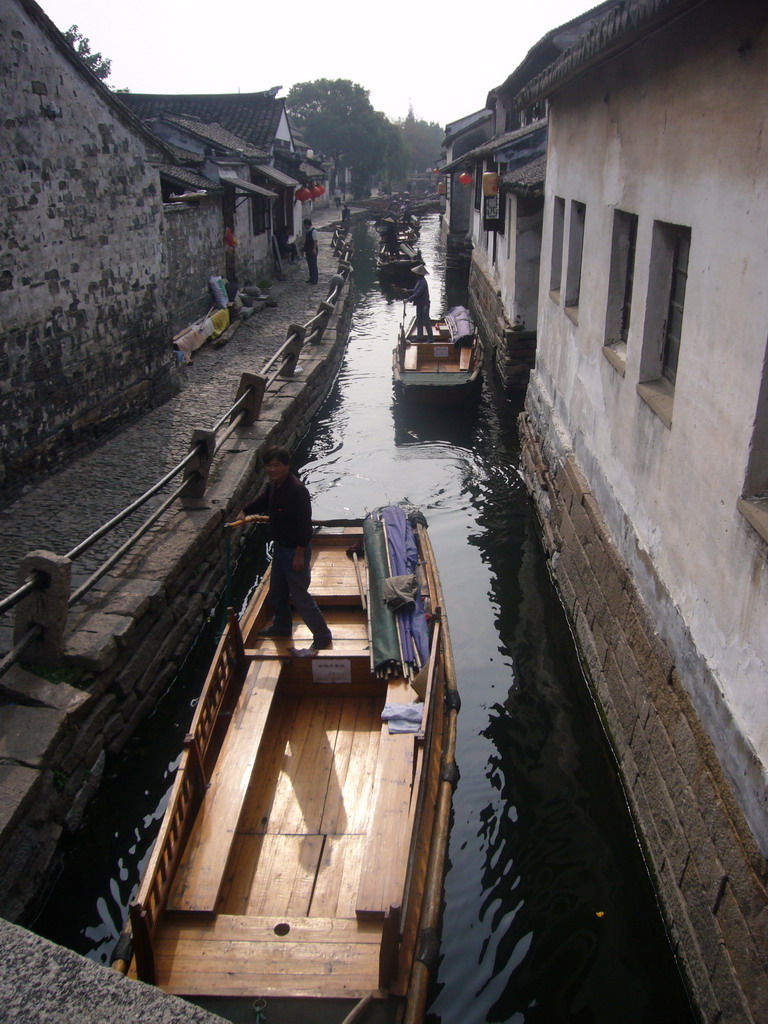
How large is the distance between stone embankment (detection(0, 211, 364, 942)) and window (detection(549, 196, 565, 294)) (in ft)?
14.4

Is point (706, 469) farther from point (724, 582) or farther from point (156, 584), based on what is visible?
point (156, 584)

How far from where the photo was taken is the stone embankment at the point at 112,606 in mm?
5594

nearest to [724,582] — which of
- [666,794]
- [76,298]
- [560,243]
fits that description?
[666,794]

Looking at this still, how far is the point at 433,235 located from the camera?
51875mm

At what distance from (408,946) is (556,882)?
→ 185cm

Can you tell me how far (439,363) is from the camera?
58.7 feet

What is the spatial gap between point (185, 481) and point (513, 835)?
529cm

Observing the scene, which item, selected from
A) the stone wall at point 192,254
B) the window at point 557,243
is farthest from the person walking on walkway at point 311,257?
the window at point 557,243

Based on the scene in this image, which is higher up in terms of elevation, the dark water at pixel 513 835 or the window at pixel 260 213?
the window at pixel 260 213

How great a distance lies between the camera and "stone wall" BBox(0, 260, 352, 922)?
17.8 feet

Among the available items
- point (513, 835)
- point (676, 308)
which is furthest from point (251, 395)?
point (513, 835)

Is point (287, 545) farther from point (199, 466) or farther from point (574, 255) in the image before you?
point (574, 255)

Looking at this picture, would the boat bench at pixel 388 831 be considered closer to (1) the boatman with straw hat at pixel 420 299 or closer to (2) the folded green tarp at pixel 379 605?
(2) the folded green tarp at pixel 379 605

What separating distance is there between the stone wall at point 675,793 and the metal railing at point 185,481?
13.7 ft
